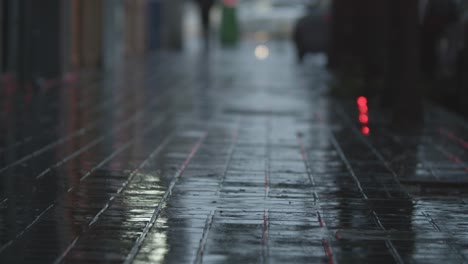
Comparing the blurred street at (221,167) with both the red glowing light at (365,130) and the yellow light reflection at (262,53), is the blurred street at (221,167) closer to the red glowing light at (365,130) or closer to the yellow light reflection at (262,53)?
the red glowing light at (365,130)

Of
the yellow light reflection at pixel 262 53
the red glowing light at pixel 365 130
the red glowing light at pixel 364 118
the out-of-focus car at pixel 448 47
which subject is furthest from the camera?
the yellow light reflection at pixel 262 53

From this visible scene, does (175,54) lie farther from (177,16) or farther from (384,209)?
(384,209)

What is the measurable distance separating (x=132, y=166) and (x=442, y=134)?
14.8 ft

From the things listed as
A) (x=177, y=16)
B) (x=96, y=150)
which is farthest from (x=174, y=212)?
(x=177, y=16)

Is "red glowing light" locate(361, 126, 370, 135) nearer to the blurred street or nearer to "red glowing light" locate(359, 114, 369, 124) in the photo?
the blurred street

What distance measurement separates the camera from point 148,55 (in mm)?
35562

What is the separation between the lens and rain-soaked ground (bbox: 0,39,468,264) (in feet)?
19.7

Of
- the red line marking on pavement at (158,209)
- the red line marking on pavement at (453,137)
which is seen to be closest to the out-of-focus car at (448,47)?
the red line marking on pavement at (453,137)

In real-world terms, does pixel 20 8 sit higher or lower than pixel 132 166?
higher

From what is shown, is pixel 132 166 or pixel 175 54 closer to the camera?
pixel 132 166

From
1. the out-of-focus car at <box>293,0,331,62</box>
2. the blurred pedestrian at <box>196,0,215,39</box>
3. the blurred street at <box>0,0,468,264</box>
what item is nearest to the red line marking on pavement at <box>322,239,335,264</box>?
the blurred street at <box>0,0,468,264</box>

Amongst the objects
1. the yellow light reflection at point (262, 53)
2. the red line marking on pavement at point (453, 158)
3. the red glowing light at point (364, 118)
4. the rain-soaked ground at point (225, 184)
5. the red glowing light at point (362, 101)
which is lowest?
the yellow light reflection at point (262, 53)

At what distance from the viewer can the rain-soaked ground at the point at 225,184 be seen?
6.01 m

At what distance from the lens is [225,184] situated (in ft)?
27.5
